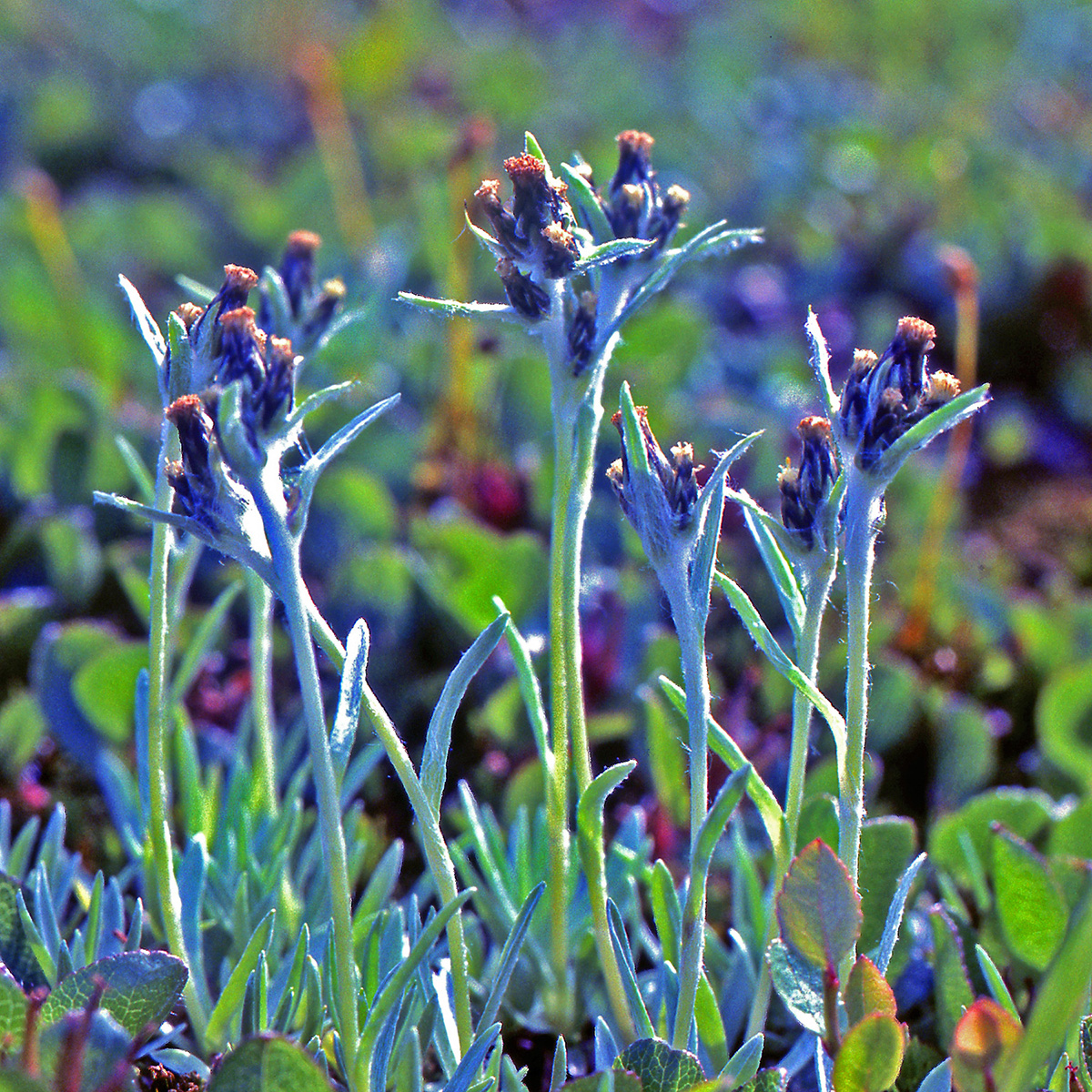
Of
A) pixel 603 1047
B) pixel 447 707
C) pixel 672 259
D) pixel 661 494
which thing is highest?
pixel 672 259

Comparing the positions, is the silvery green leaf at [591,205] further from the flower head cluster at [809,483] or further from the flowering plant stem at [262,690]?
the flowering plant stem at [262,690]

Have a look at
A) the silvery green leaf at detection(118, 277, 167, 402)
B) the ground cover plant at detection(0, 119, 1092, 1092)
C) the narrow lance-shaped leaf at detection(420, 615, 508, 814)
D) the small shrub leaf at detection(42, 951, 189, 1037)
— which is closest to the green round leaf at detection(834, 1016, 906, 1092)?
the ground cover plant at detection(0, 119, 1092, 1092)

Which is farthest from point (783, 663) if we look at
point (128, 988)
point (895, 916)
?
point (128, 988)

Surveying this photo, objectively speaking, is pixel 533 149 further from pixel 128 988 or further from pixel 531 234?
pixel 128 988

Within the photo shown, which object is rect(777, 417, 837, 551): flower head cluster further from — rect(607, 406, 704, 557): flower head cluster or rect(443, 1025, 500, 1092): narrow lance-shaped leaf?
rect(443, 1025, 500, 1092): narrow lance-shaped leaf

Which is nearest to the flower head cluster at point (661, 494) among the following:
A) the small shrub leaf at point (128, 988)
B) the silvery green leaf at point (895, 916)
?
the silvery green leaf at point (895, 916)

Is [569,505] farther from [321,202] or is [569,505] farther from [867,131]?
[867,131]

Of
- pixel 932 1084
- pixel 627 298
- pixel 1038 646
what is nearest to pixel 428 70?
pixel 1038 646
